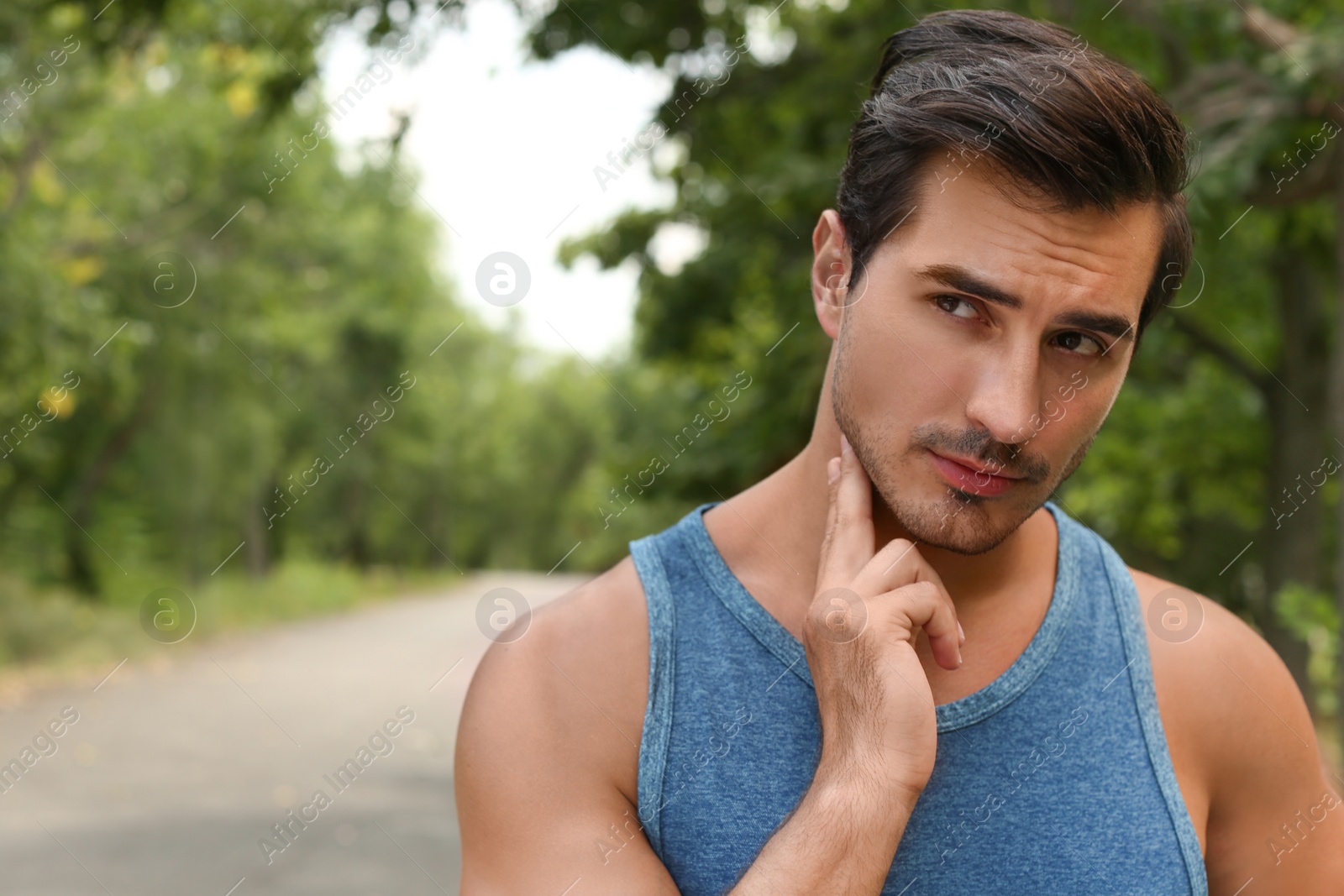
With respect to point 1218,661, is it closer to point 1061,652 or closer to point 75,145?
point 1061,652

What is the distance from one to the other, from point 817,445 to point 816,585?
255 millimetres

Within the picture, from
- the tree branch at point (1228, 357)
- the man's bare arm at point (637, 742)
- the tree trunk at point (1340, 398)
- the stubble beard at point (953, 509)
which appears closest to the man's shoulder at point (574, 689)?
the man's bare arm at point (637, 742)

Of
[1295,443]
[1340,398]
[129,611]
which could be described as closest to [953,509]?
[1340,398]

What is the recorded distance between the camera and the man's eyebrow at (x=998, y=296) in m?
1.61

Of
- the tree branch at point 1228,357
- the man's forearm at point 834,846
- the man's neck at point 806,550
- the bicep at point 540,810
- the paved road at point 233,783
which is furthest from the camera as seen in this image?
the tree branch at point 1228,357

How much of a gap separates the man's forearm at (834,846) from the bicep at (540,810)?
17 cm

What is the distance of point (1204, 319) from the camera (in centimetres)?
1145

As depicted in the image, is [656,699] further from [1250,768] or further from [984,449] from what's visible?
[1250,768]

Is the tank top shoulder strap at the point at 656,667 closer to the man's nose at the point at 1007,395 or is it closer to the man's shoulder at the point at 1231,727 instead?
the man's nose at the point at 1007,395

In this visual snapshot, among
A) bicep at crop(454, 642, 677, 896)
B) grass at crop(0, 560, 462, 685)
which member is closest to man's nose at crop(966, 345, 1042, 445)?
bicep at crop(454, 642, 677, 896)

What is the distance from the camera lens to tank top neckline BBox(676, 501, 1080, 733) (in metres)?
1.65

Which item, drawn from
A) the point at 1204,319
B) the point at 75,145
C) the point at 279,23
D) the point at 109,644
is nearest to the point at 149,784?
the point at 279,23

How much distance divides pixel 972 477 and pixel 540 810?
0.73 m

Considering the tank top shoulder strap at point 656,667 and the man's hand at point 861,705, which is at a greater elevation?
the tank top shoulder strap at point 656,667
